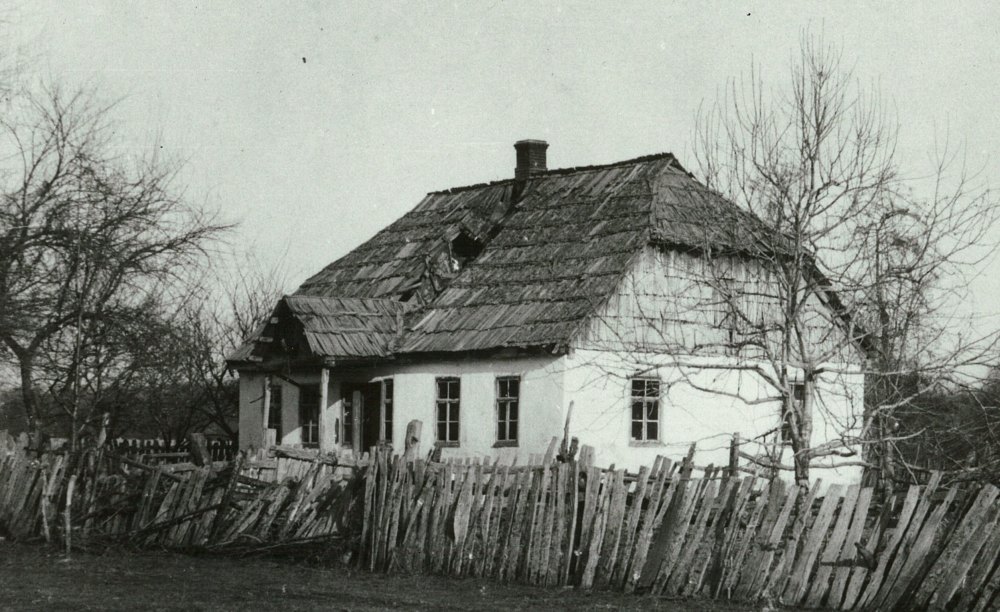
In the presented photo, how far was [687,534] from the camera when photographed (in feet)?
34.5

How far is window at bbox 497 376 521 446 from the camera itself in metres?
21.4

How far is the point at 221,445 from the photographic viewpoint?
27656 millimetres

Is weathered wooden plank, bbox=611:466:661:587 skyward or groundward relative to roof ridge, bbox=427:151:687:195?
groundward

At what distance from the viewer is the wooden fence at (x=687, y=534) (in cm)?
933

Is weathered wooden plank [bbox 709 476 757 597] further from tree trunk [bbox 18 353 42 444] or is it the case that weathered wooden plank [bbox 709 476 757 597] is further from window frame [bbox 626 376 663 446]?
tree trunk [bbox 18 353 42 444]

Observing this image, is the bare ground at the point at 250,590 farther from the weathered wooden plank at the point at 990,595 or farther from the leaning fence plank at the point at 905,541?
the weathered wooden plank at the point at 990,595

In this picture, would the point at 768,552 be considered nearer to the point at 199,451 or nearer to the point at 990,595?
the point at 990,595

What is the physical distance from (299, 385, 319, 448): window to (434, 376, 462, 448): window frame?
137 inches

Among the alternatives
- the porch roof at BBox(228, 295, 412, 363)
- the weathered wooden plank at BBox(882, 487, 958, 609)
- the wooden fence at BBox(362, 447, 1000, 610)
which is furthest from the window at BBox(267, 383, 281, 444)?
the weathered wooden plank at BBox(882, 487, 958, 609)

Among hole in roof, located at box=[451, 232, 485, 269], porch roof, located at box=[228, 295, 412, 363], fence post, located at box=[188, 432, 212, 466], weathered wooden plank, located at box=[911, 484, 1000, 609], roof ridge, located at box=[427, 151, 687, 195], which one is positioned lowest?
weathered wooden plank, located at box=[911, 484, 1000, 609]

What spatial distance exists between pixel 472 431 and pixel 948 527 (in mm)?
13323

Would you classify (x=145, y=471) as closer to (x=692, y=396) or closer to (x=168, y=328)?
(x=168, y=328)

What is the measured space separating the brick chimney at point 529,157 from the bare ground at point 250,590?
51.2 feet

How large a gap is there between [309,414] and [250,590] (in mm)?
14892
